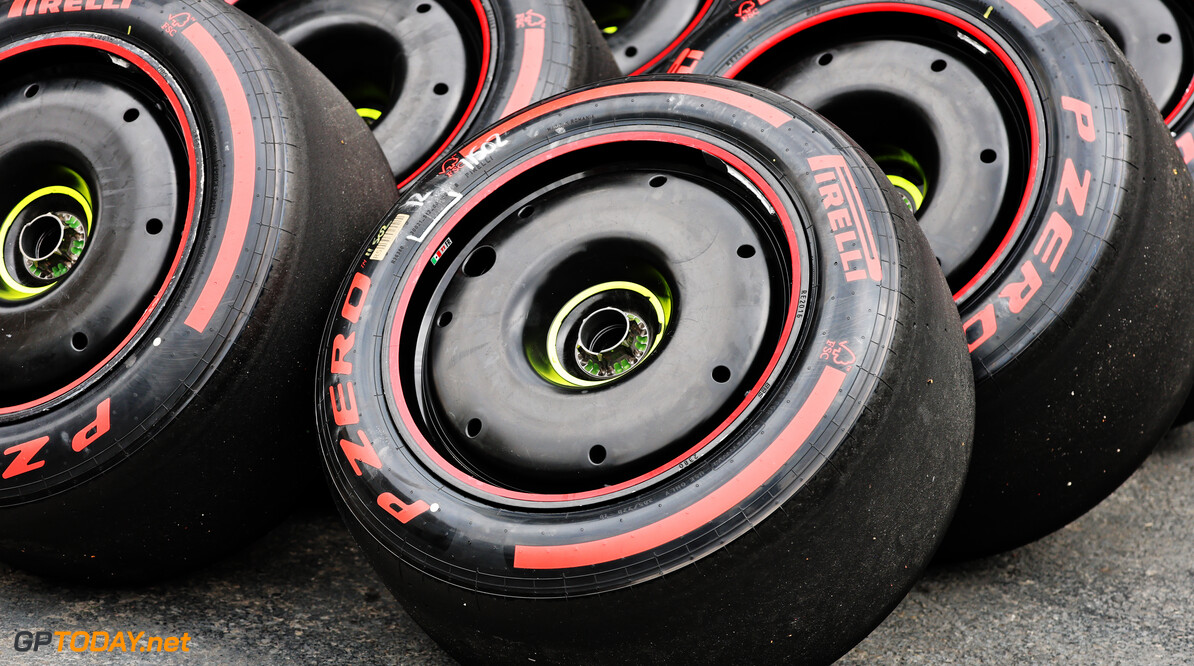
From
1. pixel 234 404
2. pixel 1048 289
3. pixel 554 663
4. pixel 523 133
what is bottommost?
pixel 554 663

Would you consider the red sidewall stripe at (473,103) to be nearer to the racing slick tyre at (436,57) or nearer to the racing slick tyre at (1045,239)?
the racing slick tyre at (436,57)

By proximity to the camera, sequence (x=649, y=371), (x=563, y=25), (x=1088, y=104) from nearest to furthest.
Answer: (x=649, y=371) < (x=1088, y=104) < (x=563, y=25)

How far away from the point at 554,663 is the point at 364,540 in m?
0.48

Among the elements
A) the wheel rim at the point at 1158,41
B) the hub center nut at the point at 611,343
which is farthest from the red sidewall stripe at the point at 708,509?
the wheel rim at the point at 1158,41

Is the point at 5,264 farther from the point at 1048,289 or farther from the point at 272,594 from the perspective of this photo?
the point at 1048,289

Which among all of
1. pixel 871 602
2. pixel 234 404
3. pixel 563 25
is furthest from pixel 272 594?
pixel 563 25

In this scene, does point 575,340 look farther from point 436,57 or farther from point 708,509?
point 436,57

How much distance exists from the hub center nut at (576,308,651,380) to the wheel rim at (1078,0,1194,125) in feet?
6.50

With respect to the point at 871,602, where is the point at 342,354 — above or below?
above

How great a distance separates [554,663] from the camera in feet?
6.57

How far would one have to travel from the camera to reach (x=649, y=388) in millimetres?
2123

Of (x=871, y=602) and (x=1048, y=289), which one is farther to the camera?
(x=1048, y=289)

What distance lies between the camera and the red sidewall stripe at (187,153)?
7.80 feet

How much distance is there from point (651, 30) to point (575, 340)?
2.35m
